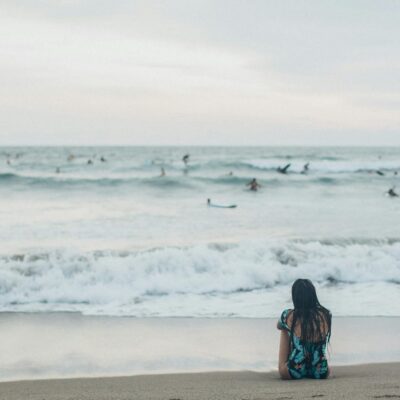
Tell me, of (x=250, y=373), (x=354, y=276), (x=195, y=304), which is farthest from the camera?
(x=354, y=276)

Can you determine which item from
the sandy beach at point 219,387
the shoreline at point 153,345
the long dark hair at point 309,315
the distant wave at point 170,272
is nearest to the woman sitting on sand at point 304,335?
the long dark hair at point 309,315

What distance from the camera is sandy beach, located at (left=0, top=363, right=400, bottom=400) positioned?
12.2ft

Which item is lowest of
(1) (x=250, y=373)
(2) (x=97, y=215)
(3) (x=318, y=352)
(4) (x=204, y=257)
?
(1) (x=250, y=373)

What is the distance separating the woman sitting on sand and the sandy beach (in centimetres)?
15

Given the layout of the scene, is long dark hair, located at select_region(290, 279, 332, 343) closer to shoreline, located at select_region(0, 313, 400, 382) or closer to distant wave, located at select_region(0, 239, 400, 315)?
shoreline, located at select_region(0, 313, 400, 382)

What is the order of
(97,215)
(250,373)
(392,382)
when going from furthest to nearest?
(97,215) → (250,373) → (392,382)

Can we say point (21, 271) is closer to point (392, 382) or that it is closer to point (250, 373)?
point (250, 373)

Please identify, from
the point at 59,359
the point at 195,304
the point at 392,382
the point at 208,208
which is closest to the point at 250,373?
the point at 392,382

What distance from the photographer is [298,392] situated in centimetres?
377

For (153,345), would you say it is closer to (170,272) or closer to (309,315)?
(309,315)

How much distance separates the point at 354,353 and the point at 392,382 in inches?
75.3

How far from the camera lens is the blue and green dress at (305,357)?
4379 millimetres

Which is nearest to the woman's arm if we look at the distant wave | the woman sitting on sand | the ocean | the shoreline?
the woman sitting on sand

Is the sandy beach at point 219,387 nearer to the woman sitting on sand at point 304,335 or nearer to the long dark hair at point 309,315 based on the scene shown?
the woman sitting on sand at point 304,335
